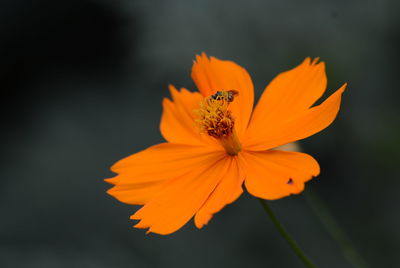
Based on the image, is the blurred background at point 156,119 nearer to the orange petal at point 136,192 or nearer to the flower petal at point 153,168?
the flower petal at point 153,168

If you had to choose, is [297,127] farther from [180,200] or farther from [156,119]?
[156,119]

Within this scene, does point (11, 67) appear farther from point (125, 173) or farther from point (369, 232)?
point (369, 232)

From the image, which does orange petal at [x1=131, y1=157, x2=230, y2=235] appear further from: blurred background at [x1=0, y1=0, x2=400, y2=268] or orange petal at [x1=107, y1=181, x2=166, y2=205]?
blurred background at [x1=0, y1=0, x2=400, y2=268]

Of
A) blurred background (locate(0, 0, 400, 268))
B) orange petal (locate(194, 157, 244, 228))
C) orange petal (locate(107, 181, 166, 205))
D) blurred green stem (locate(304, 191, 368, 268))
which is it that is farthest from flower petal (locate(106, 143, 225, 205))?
blurred background (locate(0, 0, 400, 268))

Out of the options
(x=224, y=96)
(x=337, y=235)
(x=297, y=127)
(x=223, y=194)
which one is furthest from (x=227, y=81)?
(x=337, y=235)

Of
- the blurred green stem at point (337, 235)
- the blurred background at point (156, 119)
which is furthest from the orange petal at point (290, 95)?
the blurred background at point (156, 119)

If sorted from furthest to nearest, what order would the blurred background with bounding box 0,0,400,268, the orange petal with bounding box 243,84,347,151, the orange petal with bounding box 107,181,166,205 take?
the blurred background with bounding box 0,0,400,268
the orange petal with bounding box 107,181,166,205
the orange petal with bounding box 243,84,347,151

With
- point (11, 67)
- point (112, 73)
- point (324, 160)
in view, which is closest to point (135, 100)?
point (112, 73)
